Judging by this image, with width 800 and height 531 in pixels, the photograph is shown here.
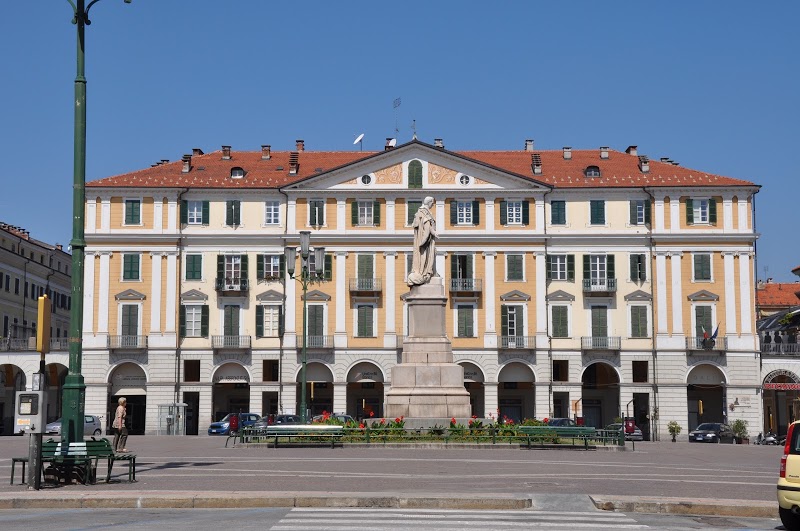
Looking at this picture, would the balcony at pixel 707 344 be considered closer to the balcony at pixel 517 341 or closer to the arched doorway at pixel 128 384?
the balcony at pixel 517 341

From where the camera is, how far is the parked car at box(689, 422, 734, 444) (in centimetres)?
5494

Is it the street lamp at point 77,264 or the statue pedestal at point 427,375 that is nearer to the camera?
the street lamp at point 77,264

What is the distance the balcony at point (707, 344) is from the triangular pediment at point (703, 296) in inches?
88.7

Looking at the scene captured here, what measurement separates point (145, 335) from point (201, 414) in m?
5.59

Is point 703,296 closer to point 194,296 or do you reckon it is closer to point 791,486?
point 194,296

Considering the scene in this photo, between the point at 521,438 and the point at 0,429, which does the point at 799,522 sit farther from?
the point at 0,429

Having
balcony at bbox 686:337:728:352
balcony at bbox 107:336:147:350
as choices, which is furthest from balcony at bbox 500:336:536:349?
balcony at bbox 107:336:147:350

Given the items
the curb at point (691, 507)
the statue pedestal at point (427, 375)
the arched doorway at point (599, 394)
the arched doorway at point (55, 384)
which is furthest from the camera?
the arched doorway at point (55, 384)

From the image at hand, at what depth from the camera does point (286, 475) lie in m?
21.2

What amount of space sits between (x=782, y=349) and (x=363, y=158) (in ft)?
91.3

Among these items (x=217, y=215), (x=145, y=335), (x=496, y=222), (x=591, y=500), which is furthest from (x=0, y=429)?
(x=591, y=500)

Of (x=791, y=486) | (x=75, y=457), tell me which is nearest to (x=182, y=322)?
(x=75, y=457)

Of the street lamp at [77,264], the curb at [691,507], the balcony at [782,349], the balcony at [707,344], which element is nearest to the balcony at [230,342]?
the balcony at [707,344]

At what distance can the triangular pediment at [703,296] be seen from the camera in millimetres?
62594
